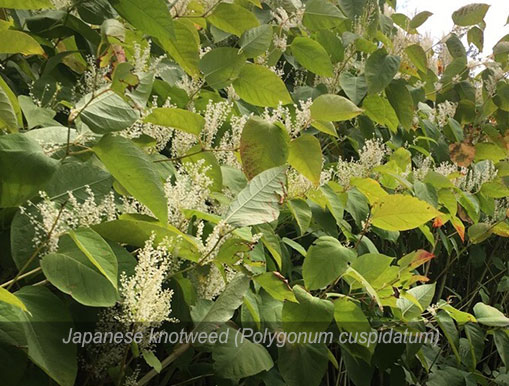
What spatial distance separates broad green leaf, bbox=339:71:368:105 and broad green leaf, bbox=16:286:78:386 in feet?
3.65

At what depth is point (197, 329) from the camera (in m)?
0.83

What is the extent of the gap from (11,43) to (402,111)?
116 centimetres

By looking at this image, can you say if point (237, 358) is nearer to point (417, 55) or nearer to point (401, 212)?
point (401, 212)

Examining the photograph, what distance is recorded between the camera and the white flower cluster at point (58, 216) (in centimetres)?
66

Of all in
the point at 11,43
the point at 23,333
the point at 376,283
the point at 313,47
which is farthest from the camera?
the point at 313,47

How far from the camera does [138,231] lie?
28.7 inches

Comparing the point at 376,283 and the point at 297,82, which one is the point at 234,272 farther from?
the point at 297,82

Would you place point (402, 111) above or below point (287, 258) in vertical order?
above

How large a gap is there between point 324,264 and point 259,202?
212mm

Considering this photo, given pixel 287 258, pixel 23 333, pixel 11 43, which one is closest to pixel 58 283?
pixel 23 333

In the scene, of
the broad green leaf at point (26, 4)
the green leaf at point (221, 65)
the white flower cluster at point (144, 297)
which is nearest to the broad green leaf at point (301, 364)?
the white flower cluster at point (144, 297)

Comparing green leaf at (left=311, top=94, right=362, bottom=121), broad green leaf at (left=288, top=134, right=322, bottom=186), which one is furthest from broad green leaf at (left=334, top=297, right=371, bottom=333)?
green leaf at (left=311, top=94, right=362, bottom=121)

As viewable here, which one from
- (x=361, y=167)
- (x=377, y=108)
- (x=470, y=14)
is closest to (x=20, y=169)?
(x=361, y=167)

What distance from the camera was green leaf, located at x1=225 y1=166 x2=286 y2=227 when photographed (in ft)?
2.50
